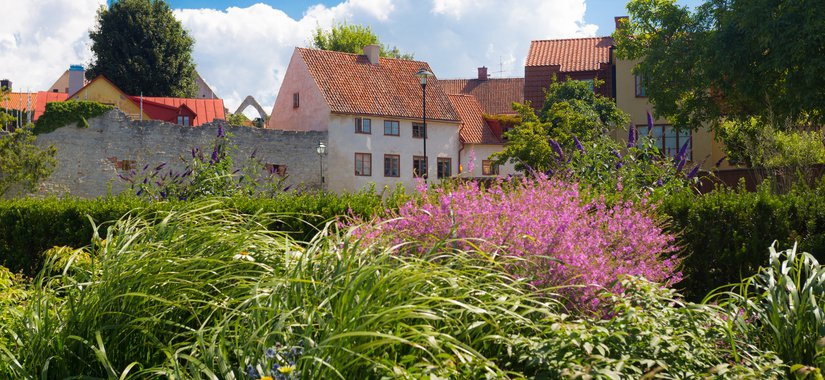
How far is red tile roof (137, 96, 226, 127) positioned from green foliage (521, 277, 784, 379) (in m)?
42.1

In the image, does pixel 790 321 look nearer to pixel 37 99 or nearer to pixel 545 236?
pixel 545 236

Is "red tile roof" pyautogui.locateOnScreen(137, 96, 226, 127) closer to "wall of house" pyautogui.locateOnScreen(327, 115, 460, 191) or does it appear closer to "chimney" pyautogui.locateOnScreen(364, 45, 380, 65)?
"chimney" pyautogui.locateOnScreen(364, 45, 380, 65)

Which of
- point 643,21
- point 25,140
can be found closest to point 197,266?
point 643,21

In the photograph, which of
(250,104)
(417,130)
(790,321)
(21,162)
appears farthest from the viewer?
(250,104)

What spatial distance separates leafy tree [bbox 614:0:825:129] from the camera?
21719 mm

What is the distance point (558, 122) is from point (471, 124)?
9045mm

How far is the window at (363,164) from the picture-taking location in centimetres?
3847

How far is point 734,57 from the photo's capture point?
2333 cm

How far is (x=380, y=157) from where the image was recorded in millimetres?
39188

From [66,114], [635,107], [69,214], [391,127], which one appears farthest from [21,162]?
[635,107]

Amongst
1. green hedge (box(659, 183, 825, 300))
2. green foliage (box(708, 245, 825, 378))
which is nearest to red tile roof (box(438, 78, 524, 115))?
green hedge (box(659, 183, 825, 300))

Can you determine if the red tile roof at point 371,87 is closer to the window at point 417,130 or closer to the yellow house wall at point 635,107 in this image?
the window at point 417,130

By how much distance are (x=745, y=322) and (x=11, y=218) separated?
9.37 metres

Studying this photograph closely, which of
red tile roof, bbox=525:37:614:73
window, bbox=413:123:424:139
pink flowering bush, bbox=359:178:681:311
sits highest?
red tile roof, bbox=525:37:614:73
